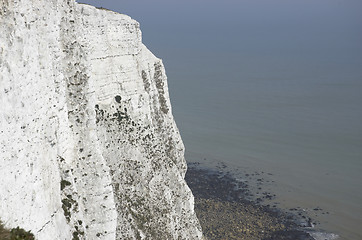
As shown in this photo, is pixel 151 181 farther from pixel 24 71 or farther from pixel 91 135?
pixel 24 71

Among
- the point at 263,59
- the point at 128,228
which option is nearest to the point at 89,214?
the point at 128,228

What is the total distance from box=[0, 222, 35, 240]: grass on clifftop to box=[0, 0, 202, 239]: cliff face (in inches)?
10.9

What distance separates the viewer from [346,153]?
70.2 metres

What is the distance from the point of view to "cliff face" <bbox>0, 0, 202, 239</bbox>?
13641 millimetres

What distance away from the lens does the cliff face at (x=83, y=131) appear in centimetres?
1364

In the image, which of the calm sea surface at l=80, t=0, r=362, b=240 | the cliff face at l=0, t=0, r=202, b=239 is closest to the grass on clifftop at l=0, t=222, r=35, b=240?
the cliff face at l=0, t=0, r=202, b=239

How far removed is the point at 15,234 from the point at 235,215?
4287 centimetres

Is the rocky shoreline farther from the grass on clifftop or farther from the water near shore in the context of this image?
the grass on clifftop

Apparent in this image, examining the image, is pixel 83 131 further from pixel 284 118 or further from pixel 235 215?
pixel 284 118

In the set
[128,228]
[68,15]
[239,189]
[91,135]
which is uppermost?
[68,15]

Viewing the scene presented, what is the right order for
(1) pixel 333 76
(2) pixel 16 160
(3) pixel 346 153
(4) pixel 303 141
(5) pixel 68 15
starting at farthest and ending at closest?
(1) pixel 333 76 → (4) pixel 303 141 → (3) pixel 346 153 → (5) pixel 68 15 → (2) pixel 16 160

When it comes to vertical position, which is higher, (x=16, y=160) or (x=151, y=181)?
(x=16, y=160)

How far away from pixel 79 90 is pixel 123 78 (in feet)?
30.1

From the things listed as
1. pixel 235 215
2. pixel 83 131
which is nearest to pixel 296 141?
pixel 235 215
